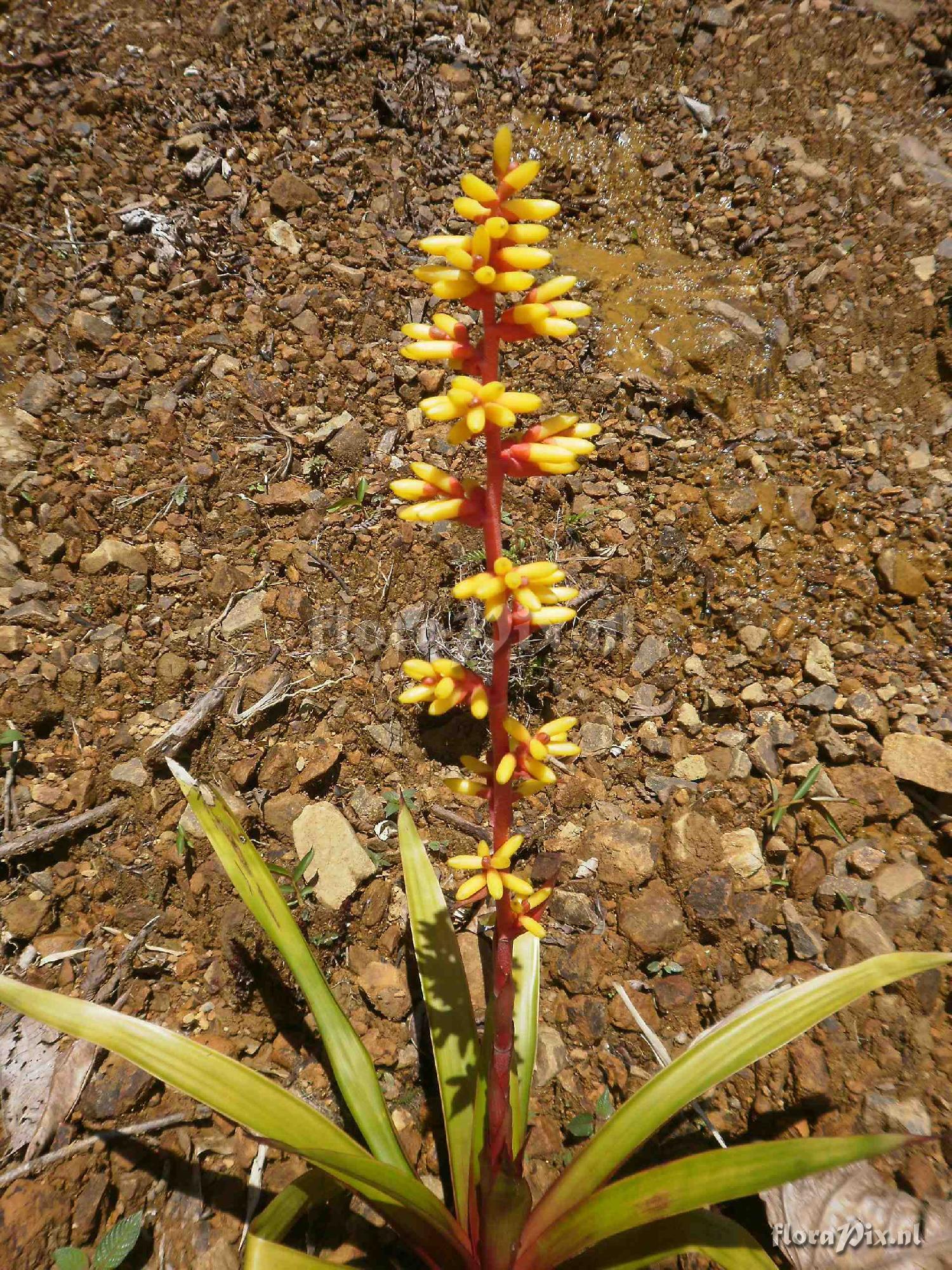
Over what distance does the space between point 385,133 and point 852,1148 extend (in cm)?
524

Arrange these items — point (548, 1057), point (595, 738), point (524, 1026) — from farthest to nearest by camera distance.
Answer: point (595, 738), point (548, 1057), point (524, 1026)

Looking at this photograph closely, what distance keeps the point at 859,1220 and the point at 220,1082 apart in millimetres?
1883

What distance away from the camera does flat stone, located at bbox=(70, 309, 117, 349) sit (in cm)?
382

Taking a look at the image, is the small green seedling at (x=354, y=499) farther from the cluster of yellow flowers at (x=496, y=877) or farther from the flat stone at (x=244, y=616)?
the cluster of yellow flowers at (x=496, y=877)

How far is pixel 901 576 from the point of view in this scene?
349 cm

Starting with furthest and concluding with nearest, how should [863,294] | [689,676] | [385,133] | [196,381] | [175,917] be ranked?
[385,133], [863,294], [196,381], [689,676], [175,917]

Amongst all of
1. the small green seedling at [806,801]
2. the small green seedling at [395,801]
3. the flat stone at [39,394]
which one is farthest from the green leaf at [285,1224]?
the flat stone at [39,394]

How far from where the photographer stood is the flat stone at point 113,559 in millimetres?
3367

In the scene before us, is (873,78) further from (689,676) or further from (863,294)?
(689,676)

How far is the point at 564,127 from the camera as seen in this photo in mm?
4660

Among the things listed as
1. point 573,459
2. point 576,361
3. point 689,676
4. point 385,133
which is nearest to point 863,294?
point 576,361

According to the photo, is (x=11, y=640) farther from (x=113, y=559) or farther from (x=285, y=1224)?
(x=285, y=1224)

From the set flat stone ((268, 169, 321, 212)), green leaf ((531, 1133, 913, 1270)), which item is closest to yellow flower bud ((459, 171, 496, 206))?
green leaf ((531, 1133, 913, 1270))

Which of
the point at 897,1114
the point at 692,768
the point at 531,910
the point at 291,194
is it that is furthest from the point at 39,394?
the point at 897,1114
